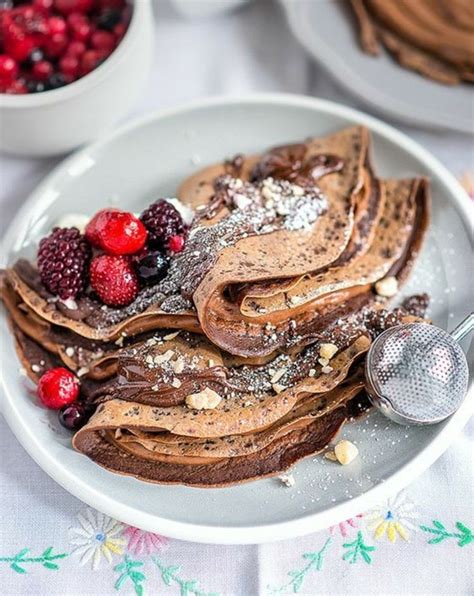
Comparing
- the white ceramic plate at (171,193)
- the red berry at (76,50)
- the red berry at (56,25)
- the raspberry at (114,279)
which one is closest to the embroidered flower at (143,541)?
the white ceramic plate at (171,193)

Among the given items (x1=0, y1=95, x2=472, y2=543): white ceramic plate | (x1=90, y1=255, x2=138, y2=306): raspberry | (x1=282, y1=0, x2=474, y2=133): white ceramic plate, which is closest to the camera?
(x1=0, y1=95, x2=472, y2=543): white ceramic plate

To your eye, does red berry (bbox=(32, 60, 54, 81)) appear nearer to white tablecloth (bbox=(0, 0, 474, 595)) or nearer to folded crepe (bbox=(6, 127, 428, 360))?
folded crepe (bbox=(6, 127, 428, 360))

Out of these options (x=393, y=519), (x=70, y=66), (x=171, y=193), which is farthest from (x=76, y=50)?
(x=393, y=519)

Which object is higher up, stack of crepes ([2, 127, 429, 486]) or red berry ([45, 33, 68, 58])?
red berry ([45, 33, 68, 58])

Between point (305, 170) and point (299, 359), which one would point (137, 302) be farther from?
point (305, 170)

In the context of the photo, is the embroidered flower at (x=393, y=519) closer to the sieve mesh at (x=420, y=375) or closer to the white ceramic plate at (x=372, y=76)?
the sieve mesh at (x=420, y=375)

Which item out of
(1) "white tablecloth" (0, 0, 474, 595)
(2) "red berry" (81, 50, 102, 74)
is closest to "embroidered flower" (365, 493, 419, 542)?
(1) "white tablecloth" (0, 0, 474, 595)

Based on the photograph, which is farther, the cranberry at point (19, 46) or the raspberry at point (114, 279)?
the cranberry at point (19, 46)
